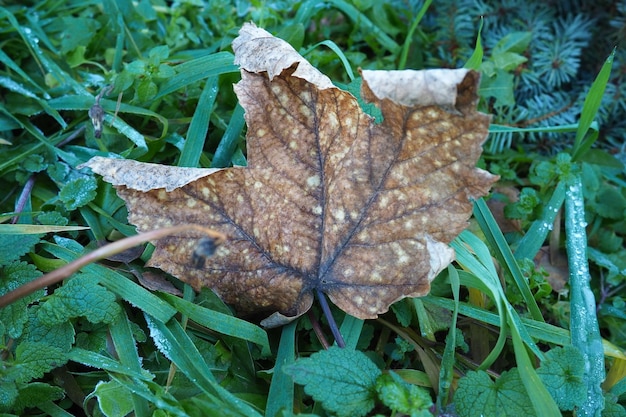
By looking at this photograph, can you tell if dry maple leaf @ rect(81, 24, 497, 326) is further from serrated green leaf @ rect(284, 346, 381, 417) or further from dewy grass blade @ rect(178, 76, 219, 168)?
dewy grass blade @ rect(178, 76, 219, 168)

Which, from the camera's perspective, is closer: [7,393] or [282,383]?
[7,393]

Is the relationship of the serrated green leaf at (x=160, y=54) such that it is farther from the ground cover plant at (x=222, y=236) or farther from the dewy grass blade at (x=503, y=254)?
the dewy grass blade at (x=503, y=254)

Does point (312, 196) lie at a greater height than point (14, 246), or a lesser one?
greater

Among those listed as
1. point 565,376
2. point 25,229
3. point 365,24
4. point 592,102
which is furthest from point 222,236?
point 365,24

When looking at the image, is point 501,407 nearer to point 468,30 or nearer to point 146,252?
point 146,252

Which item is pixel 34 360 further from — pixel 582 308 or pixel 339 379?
pixel 582 308

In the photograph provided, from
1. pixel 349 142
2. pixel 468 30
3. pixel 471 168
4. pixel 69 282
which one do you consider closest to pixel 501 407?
pixel 471 168
